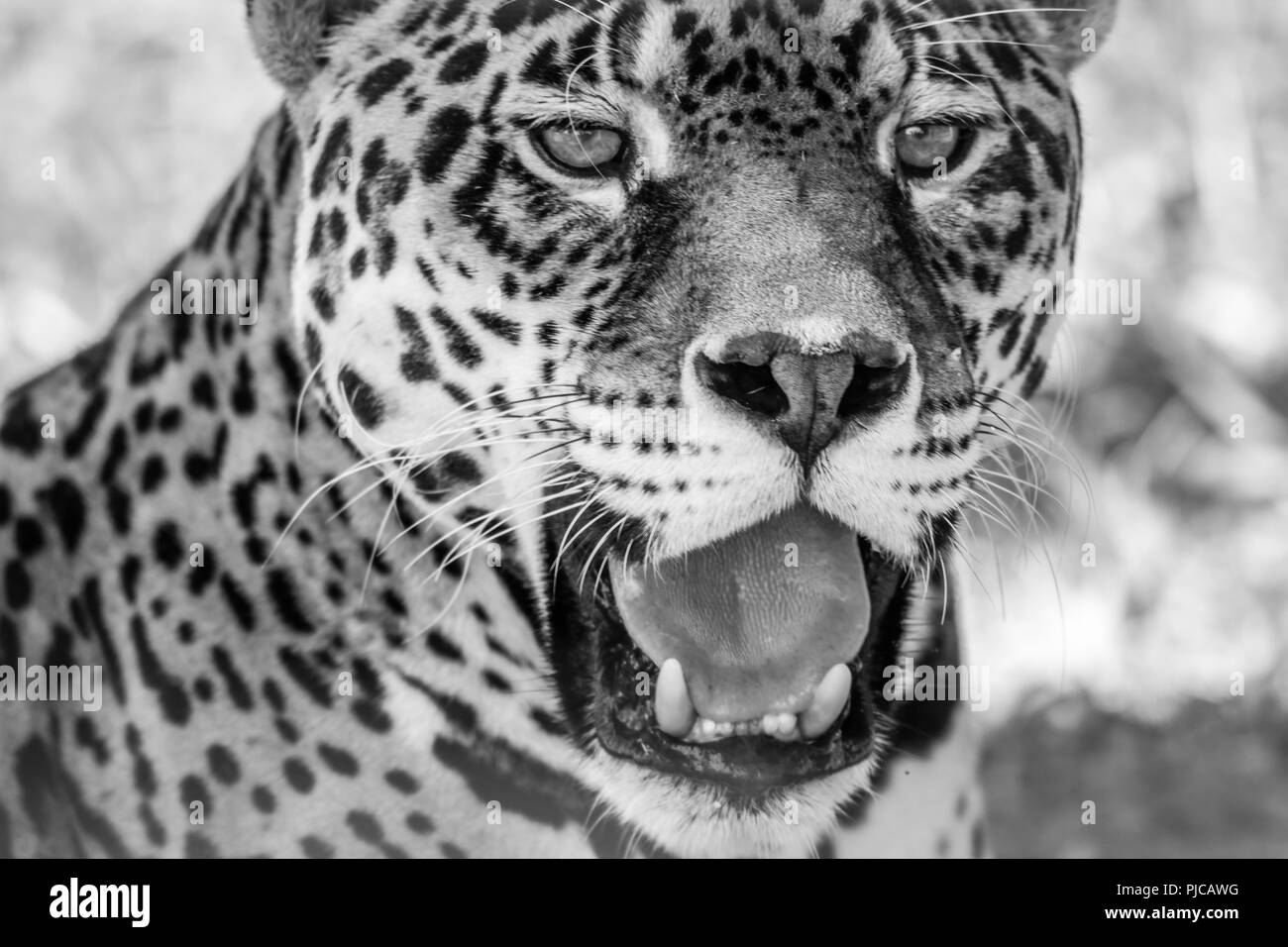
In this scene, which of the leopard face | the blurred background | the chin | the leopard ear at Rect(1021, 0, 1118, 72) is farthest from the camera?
the blurred background

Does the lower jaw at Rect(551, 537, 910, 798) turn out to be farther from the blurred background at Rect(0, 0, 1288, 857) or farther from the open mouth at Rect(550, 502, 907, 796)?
the blurred background at Rect(0, 0, 1288, 857)

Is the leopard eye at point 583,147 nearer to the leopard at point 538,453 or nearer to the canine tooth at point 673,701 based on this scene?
the leopard at point 538,453

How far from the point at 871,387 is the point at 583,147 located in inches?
28.5

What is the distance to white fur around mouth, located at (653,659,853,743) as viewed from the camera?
294 cm

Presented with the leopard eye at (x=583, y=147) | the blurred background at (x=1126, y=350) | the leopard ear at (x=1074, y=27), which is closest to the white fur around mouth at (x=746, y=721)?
the leopard eye at (x=583, y=147)

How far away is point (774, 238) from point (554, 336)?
0.43 meters

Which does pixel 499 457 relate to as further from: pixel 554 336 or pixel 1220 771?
pixel 1220 771

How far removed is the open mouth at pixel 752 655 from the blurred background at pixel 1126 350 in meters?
2.77

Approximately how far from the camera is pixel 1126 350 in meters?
7.83

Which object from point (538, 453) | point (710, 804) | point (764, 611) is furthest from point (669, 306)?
point (710, 804)

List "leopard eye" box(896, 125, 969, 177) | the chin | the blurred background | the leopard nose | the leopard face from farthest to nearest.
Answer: the blurred background
"leopard eye" box(896, 125, 969, 177)
the chin
the leopard face
the leopard nose

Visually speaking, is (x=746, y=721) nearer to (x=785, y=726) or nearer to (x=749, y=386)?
(x=785, y=726)

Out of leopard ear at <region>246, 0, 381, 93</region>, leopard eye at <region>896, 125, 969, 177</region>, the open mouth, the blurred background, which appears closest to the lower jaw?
the open mouth

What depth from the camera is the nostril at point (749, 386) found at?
2615 mm
